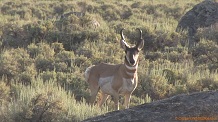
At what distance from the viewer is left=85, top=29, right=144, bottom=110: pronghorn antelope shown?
22.6ft

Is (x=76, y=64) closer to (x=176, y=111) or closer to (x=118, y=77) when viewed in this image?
(x=118, y=77)

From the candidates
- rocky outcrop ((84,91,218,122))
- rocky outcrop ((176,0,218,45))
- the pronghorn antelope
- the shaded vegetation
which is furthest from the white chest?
rocky outcrop ((176,0,218,45))

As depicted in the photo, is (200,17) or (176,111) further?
(200,17)

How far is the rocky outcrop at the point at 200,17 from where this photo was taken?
634 inches

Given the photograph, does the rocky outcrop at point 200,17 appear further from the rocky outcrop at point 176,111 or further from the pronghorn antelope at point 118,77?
the rocky outcrop at point 176,111

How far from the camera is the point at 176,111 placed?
3.69 metres

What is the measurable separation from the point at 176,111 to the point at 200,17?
43.7 ft

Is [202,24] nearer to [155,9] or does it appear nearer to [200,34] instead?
[200,34]

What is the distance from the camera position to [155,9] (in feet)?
81.0

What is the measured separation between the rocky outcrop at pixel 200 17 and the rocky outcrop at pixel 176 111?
12255 millimetres

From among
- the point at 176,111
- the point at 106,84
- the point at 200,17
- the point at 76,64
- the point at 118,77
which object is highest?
the point at 200,17

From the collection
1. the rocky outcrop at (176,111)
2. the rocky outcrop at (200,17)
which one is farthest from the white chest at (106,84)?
the rocky outcrop at (200,17)

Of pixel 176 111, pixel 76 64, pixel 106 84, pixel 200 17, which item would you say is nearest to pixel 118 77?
pixel 106 84

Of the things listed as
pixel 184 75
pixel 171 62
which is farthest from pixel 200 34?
pixel 184 75
